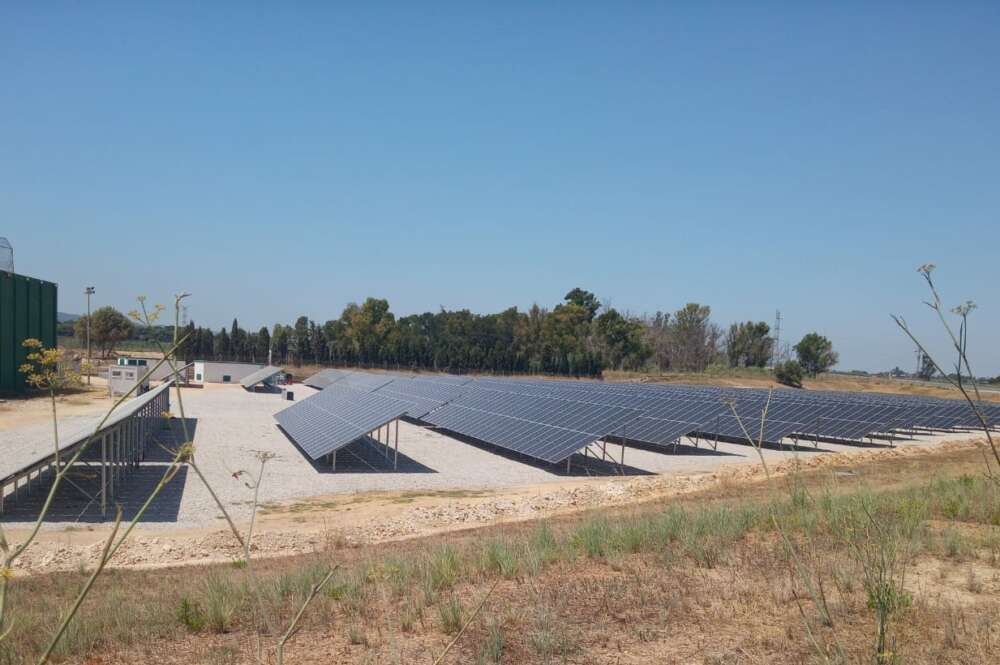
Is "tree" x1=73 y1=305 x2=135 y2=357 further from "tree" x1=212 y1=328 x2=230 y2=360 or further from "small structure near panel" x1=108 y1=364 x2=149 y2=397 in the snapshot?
"small structure near panel" x1=108 y1=364 x2=149 y2=397

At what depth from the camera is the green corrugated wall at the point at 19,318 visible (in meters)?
40.1

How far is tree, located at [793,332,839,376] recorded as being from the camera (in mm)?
80275

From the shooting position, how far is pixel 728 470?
20109mm

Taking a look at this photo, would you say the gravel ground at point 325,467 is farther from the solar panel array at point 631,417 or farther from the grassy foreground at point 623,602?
the grassy foreground at point 623,602

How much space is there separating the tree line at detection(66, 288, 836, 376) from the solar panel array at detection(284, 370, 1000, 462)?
137 ft

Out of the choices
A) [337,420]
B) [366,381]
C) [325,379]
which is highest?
[366,381]

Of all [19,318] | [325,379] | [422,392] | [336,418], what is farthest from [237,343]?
[336,418]

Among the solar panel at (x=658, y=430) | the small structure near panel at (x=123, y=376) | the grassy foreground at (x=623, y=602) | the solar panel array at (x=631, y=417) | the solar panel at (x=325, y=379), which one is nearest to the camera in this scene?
the grassy foreground at (x=623, y=602)

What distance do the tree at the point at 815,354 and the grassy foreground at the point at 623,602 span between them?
7673cm

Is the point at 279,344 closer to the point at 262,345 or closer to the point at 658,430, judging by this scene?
the point at 262,345

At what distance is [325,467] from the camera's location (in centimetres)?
2023

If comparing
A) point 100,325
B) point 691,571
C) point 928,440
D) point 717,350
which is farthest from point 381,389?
point 717,350

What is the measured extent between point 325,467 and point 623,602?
15457 mm

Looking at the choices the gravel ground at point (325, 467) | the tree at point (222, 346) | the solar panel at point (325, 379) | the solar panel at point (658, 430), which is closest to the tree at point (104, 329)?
the tree at point (222, 346)
